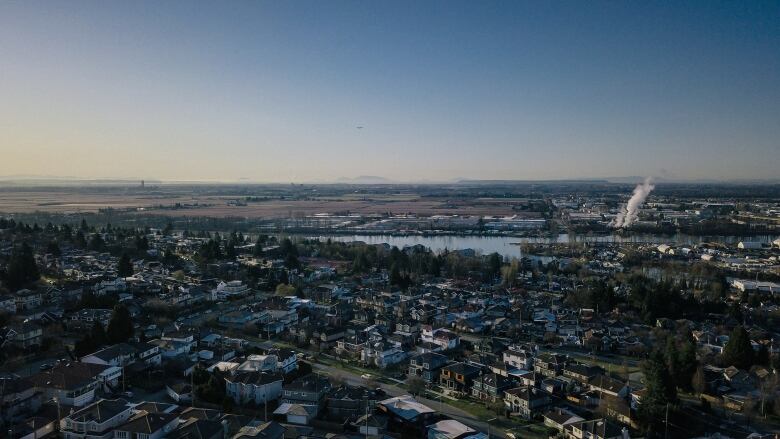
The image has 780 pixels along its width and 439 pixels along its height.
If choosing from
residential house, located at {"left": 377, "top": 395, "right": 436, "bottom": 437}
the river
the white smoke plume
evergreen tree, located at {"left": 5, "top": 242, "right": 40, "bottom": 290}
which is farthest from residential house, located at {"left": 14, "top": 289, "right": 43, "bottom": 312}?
the white smoke plume

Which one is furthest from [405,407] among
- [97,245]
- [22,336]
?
[97,245]

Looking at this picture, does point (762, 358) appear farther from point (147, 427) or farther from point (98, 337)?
point (98, 337)

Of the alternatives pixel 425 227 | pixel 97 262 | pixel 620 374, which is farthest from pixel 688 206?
pixel 97 262

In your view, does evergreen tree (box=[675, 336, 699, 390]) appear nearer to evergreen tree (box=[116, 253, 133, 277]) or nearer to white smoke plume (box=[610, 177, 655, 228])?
evergreen tree (box=[116, 253, 133, 277])

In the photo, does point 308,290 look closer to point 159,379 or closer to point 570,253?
point 159,379

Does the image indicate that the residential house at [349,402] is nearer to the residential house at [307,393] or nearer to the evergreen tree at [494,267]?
the residential house at [307,393]
